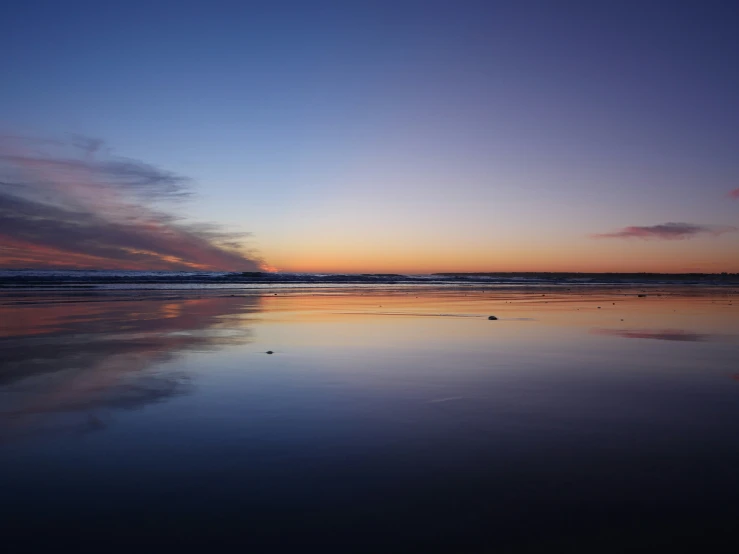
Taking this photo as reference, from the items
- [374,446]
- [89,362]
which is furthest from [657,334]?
[89,362]

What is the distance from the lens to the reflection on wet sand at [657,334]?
1281 cm

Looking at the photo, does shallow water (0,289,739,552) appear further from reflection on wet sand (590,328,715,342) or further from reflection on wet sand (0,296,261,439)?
reflection on wet sand (590,328,715,342)

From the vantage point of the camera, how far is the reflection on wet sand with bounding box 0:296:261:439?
6.23m

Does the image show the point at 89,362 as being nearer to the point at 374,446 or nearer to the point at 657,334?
the point at 374,446

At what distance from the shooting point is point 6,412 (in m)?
6.27

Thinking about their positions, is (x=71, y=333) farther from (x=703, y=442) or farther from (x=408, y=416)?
(x=703, y=442)

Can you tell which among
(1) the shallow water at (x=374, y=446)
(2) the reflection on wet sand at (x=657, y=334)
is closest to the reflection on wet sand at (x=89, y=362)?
(1) the shallow water at (x=374, y=446)

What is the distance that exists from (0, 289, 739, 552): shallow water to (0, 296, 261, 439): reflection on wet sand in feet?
0.20

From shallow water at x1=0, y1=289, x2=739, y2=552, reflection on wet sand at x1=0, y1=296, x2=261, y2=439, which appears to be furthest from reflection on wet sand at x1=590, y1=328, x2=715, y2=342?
reflection on wet sand at x1=0, y1=296, x2=261, y2=439

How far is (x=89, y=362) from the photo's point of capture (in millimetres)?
9422

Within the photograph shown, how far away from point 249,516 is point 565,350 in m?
8.76

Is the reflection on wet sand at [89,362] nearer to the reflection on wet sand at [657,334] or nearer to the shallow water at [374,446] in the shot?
the shallow water at [374,446]

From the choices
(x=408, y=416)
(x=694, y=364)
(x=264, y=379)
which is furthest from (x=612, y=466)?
→ (x=694, y=364)

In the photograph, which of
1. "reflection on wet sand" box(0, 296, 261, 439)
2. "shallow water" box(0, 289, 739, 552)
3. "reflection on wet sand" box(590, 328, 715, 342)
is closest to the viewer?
"shallow water" box(0, 289, 739, 552)
